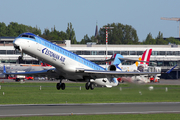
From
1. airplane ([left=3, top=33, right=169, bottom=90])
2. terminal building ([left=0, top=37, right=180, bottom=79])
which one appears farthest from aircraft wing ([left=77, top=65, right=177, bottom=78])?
terminal building ([left=0, top=37, right=180, bottom=79])

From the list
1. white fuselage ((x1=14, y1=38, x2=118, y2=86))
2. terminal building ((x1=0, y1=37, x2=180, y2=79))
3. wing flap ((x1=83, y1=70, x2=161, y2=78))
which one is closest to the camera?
white fuselage ((x1=14, y1=38, x2=118, y2=86))

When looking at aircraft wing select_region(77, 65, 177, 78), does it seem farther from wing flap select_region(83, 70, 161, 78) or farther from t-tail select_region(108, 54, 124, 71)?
t-tail select_region(108, 54, 124, 71)

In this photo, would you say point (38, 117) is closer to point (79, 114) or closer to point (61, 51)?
point (79, 114)

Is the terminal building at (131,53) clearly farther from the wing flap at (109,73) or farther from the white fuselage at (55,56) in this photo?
the white fuselage at (55,56)

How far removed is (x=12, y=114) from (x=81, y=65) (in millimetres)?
14109

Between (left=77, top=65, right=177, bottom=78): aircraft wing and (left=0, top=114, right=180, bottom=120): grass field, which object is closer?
(left=0, top=114, right=180, bottom=120): grass field

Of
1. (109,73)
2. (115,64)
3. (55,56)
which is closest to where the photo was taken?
(55,56)

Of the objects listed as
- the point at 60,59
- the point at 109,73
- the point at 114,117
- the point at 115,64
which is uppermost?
the point at 60,59

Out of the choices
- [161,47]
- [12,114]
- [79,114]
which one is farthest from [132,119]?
[161,47]

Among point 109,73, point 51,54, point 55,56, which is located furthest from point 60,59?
point 109,73

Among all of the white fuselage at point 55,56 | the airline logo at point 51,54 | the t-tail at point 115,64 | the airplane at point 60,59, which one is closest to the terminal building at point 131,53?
the t-tail at point 115,64

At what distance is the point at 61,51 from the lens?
137 ft

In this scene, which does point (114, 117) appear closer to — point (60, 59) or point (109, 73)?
point (60, 59)

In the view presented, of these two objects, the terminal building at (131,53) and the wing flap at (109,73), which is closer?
the wing flap at (109,73)
